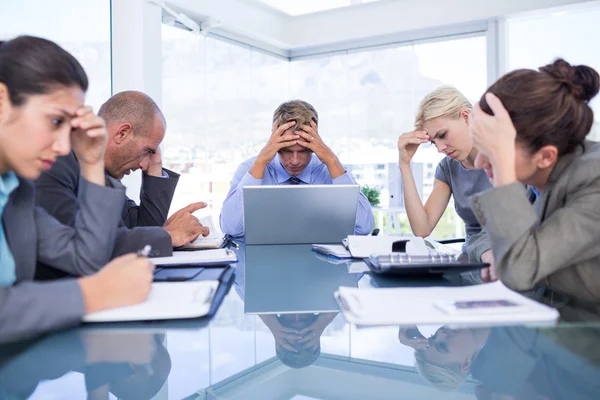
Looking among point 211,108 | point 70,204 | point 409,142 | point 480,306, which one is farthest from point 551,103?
point 211,108

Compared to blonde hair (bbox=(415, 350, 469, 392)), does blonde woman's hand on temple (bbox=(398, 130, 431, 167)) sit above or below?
above

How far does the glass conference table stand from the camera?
58cm

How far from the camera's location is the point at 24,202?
1.00 metres

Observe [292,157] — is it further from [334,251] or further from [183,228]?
[334,251]

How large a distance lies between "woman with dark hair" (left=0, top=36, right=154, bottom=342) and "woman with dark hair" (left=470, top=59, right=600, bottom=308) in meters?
0.71

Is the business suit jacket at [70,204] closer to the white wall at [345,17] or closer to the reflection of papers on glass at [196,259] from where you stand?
the reflection of papers on glass at [196,259]

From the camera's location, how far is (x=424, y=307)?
88cm

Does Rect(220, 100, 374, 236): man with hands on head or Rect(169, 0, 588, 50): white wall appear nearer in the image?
Rect(220, 100, 374, 236): man with hands on head

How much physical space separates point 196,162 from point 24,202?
15.2 feet

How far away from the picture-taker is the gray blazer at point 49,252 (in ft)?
2.43

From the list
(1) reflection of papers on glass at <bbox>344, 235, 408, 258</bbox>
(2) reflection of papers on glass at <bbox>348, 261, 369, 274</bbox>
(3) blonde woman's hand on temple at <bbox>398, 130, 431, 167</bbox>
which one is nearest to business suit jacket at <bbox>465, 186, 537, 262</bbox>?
(1) reflection of papers on glass at <bbox>344, 235, 408, 258</bbox>

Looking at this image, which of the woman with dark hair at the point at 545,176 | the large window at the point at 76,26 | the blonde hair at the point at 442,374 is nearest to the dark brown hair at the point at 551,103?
the woman with dark hair at the point at 545,176

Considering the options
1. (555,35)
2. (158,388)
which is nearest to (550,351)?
(158,388)

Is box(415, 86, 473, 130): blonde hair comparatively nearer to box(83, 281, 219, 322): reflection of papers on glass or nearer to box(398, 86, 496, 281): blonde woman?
box(398, 86, 496, 281): blonde woman
